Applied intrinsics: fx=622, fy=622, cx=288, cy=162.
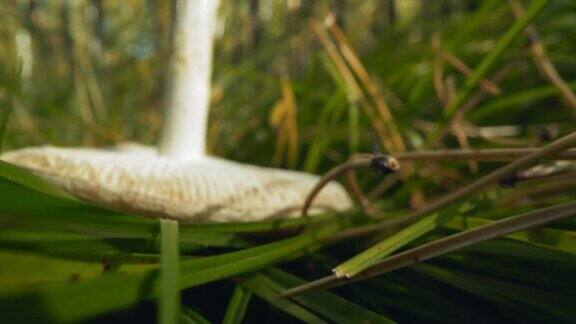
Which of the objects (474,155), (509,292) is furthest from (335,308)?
(474,155)

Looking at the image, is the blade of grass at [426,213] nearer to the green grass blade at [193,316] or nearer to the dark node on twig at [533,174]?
the dark node on twig at [533,174]

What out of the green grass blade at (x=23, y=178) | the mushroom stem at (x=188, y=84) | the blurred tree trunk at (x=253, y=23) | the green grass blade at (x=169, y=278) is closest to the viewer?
the green grass blade at (x=169, y=278)

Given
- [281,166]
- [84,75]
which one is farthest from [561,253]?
[84,75]

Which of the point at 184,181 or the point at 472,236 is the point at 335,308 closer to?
the point at 472,236

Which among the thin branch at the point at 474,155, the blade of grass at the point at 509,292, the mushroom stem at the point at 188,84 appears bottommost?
the blade of grass at the point at 509,292

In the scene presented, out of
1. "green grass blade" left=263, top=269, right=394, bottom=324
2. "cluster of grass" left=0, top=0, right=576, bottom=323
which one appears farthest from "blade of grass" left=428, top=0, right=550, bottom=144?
"green grass blade" left=263, top=269, right=394, bottom=324

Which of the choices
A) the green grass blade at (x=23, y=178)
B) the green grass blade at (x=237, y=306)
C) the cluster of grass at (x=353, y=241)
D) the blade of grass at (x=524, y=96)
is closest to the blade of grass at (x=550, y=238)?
the cluster of grass at (x=353, y=241)

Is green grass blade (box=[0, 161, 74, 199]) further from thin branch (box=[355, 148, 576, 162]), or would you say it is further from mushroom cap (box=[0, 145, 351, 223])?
thin branch (box=[355, 148, 576, 162])
